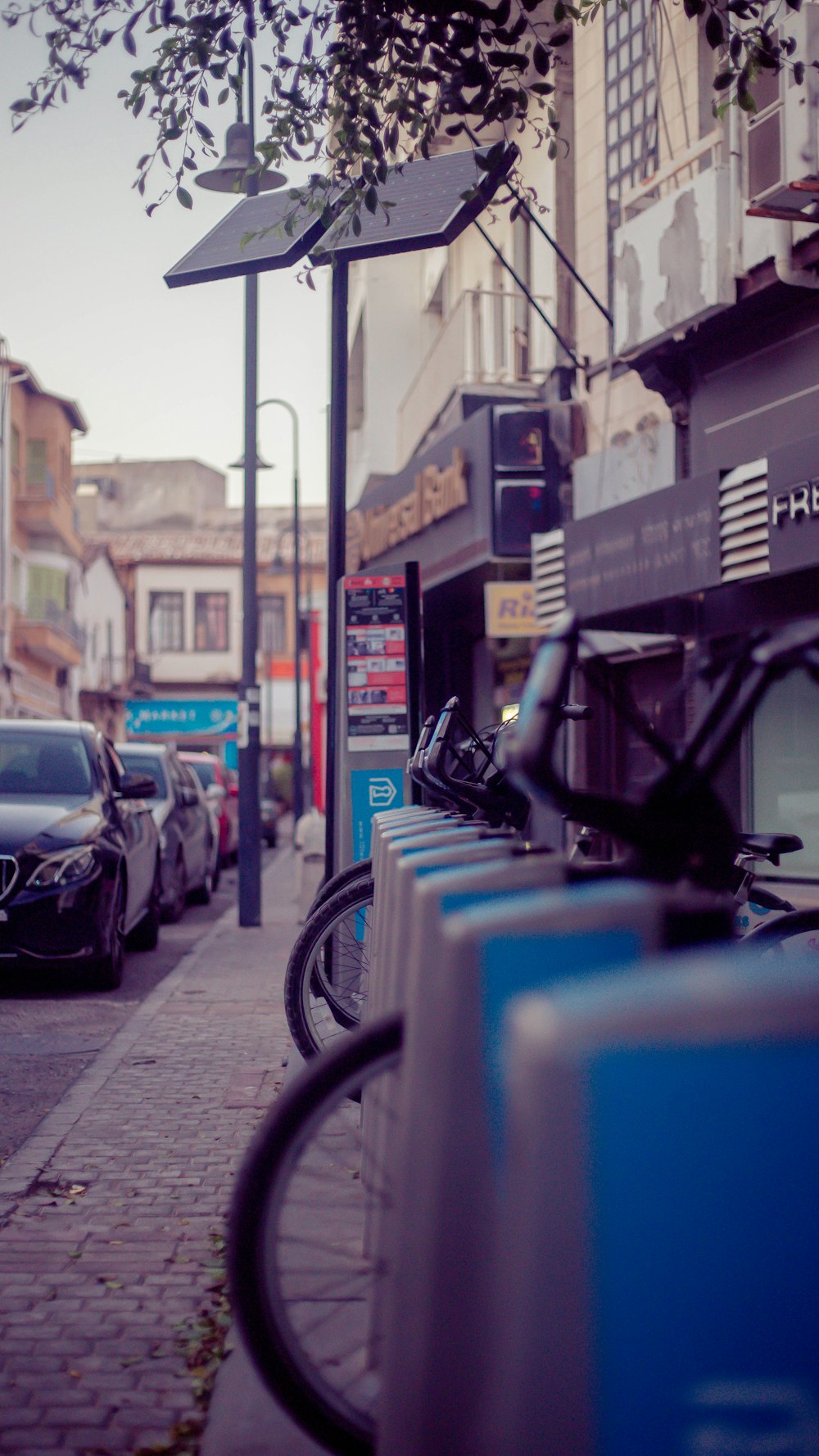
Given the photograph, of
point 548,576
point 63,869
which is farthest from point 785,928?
point 548,576

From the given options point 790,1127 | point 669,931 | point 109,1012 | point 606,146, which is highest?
point 606,146

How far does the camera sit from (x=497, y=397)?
18.6 metres

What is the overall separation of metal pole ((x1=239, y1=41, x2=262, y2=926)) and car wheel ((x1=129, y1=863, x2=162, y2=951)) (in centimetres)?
189

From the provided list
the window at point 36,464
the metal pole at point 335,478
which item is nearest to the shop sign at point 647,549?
the metal pole at point 335,478

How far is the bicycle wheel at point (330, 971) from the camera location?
20.2 feet

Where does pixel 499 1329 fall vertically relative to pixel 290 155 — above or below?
below

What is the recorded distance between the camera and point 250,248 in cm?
807

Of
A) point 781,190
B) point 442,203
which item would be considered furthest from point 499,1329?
point 781,190

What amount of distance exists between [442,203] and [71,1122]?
452cm

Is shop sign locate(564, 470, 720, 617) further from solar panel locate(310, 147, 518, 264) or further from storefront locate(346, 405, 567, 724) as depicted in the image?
solar panel locate(310, 147, 518, 264)

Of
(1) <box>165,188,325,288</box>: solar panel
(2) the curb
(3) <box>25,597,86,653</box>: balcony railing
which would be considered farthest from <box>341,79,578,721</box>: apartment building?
(3) <box>25,597,86,653</box>: balcony railing

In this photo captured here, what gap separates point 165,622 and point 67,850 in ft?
215

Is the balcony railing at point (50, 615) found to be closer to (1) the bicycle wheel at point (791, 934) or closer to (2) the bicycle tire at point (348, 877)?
Result: (2) the bicycle tire at point (348, 877)

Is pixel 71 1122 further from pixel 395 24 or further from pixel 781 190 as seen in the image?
pixel 781 190
